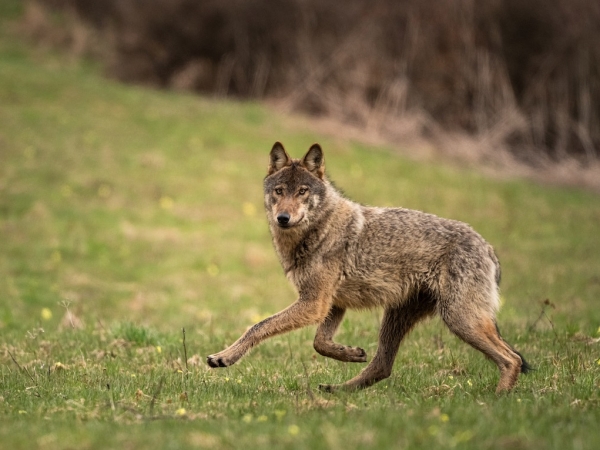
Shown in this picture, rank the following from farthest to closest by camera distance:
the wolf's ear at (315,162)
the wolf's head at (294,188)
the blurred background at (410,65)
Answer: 1. the blurred background at (410,65)
2. the wolf's ear at (315,162)
3. the wolf's head at (294,188)

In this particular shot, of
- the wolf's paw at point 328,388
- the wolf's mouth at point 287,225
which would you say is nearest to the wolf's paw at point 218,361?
the wolf's paw at point 328,388

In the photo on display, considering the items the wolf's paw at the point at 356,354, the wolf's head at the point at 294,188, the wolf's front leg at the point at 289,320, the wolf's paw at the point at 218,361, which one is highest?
the wolf's head at the point at 294,188

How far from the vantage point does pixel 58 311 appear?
13.9 metres

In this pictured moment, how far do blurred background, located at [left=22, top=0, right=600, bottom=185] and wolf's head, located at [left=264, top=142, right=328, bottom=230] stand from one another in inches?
756

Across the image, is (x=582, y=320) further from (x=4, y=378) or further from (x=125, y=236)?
(x=125, y=236)

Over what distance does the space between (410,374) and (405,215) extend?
1530 mm

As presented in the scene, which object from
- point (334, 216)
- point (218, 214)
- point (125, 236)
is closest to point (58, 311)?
point (125, 236)

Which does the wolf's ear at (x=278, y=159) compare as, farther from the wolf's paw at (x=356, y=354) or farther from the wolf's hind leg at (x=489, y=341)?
the wolf's hind leg at (x=489, y=341)

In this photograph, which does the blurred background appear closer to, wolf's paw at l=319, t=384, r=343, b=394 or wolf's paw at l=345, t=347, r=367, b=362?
wolf's paw at l=345, t=347, r=367, b=362

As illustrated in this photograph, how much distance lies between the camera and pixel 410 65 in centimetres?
2816

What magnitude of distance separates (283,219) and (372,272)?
3.18 feet

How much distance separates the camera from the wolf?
22.4 feet

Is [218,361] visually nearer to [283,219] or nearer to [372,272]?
[283,219]

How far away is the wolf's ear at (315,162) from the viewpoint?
774 centimetres
